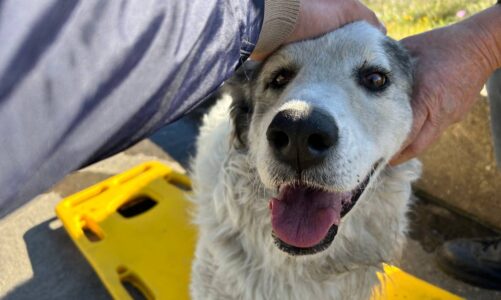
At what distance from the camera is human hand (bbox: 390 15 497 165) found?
2158 millimetres

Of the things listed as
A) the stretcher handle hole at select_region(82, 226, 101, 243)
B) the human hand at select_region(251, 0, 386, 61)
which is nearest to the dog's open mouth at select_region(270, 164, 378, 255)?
the human hand at select_region(251, 0, 386, 61)

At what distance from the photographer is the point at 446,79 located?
2150 mm

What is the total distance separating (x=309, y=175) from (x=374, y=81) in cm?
58

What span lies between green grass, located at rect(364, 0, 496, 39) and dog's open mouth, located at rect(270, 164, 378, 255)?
8.41 feet

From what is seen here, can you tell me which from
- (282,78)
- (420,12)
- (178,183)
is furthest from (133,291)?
(420,12)

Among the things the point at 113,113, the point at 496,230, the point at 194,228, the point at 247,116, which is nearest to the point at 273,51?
the point at 247,116

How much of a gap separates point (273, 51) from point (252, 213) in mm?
713

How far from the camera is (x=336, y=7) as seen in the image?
7.18ft

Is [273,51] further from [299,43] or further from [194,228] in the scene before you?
[194,228]

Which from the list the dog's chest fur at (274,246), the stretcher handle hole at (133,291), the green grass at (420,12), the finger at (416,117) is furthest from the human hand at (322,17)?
the green grass at (420,12)

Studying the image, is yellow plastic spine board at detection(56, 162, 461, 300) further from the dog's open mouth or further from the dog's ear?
the dog's ear

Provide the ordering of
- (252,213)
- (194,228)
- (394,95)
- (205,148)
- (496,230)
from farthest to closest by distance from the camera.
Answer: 1. (496,230)
2. (194,228)
3. (205,148)
4. (252,213)
5. (394,95)

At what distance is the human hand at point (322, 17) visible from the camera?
2047 millimetres

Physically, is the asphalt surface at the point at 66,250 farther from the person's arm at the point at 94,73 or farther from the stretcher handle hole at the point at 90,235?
the person's arm at the point at 94,73
